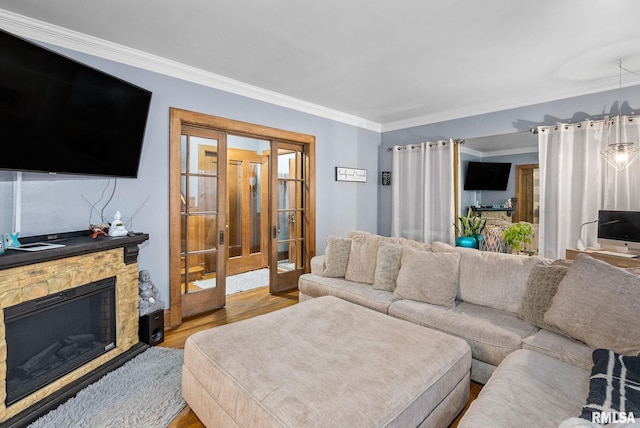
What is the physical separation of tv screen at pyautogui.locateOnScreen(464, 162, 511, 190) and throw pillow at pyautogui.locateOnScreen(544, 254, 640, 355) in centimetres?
561

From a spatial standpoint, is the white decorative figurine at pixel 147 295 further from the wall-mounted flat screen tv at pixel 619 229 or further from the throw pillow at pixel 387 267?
the wall-mounted flat screen tv at pixel 619 229

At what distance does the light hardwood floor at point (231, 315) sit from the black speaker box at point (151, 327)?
3.6 inches

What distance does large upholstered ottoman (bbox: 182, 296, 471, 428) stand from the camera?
1.27 metres

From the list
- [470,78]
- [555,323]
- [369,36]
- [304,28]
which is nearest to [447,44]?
[369,36]

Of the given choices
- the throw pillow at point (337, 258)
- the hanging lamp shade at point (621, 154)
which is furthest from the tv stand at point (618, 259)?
the throw pillow at point (337, 258)

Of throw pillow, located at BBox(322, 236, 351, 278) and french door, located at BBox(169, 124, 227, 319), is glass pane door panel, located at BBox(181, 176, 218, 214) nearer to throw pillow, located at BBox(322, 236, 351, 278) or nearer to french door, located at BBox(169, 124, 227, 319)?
french door, located at BBox(169, 124, 227, 319)

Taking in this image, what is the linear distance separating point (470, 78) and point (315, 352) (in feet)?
10.4

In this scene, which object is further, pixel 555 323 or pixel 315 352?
pixel 555 323

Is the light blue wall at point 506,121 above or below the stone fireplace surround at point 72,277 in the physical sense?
above

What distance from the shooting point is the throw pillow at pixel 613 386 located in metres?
1.13

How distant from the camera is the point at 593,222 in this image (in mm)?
3424

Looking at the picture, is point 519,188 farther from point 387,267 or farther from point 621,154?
point 387,267

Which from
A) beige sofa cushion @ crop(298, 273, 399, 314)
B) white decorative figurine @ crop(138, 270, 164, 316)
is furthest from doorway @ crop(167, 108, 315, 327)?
beige sofa cushion @ crop(298, 273, 399, 314)

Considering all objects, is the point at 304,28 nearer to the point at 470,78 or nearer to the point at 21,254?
the point at 470,78
